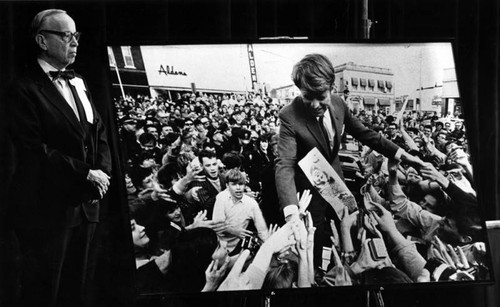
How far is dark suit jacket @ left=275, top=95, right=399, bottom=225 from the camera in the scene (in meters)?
2.73

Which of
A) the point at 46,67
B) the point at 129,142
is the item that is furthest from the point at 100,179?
the point at 46,67

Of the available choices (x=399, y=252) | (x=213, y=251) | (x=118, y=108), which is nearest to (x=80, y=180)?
(x=118, y=108)

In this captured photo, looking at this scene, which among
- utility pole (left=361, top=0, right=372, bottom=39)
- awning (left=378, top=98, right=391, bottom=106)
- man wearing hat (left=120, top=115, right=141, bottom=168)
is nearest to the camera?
man wearing hat (left=120, top=115, right=141, bottom=168)

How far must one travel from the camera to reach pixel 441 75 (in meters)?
2.87

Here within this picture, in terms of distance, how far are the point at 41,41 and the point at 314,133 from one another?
1.10m

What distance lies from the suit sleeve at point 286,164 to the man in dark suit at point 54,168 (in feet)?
2.21

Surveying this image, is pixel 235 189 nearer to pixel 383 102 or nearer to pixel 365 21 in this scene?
pixel 383 102

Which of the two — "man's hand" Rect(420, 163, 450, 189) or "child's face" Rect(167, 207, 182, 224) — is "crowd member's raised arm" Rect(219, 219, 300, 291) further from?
"man's hand" Rect(420, 163, 450, 189)

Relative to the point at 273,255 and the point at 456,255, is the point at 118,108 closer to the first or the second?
the point at 273,255

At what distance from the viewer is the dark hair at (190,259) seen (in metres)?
2.64

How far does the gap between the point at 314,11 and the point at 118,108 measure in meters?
1.05

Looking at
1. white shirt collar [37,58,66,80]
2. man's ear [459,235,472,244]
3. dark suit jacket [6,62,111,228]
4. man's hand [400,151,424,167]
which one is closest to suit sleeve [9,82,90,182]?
dark suit jacket [6,62,111,228]

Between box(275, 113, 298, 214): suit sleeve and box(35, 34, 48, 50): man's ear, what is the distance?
3.09 feet

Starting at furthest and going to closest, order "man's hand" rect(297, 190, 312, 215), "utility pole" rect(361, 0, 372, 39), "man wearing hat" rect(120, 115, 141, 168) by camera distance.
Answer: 1. "utility pole" rect(361, 0, 372, 39)
2. "man's hand" rect(297, 190, 312, 215)
3. "man wearing hat" rect(120, 115, 141, 168)
